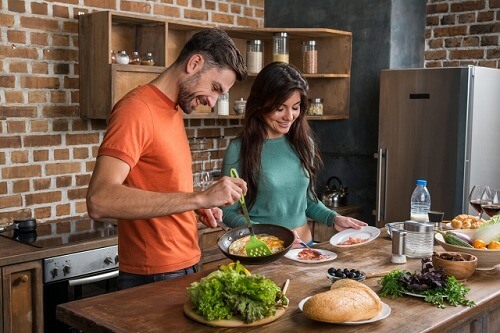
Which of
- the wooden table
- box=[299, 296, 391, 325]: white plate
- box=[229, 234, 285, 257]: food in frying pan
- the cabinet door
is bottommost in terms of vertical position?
A: the cabinet door

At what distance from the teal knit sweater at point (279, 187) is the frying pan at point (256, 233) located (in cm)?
43

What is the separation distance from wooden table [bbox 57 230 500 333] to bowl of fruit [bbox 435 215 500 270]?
0.06 meters

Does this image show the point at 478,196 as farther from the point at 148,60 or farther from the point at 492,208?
the point at 148,60

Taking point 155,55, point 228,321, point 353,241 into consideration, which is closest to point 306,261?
point 353,241

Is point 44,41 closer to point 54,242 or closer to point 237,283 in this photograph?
point 54,242

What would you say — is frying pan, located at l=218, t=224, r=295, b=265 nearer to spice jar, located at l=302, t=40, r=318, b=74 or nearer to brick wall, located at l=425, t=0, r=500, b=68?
spice jar, located at l=302, t=40, r=318, b=74

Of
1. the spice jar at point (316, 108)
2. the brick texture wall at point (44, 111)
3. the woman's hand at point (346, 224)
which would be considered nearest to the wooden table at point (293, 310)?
the woman's hand at point (346, 224)

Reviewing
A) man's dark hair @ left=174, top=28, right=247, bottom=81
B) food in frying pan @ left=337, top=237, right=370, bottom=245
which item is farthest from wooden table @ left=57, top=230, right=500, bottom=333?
man's dark hair @ left=174, top=28, right=247, bottom=81

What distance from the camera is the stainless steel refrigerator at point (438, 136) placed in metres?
4.52

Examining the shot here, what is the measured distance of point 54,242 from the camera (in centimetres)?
334

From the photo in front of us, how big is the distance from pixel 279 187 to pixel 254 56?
196 cm

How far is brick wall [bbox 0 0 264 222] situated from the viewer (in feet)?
12.3

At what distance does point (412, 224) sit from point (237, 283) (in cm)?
115

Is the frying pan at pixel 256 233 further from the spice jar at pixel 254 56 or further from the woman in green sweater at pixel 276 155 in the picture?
the spice jar at pixel 254 56
